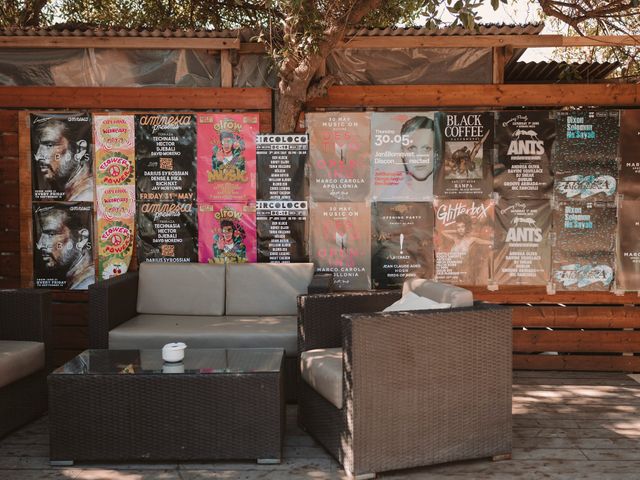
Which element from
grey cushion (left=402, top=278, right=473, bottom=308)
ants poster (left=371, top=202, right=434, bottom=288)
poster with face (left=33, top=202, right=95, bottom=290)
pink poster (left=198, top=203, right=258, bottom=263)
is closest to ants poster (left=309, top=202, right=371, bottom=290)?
ants poster (left=371, top=202, right=434, bottom=288)

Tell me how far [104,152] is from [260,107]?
4.65 feet

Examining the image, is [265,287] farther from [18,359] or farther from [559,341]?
[559,341]

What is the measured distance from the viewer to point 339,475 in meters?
3.50

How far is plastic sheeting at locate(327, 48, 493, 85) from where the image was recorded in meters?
5.76

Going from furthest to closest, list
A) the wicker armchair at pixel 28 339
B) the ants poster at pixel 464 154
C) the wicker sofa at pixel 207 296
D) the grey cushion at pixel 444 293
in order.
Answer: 1. the ants poster at pixel 464 154
2. the wicker sofa at pixel 207 296
3. the wicker armchair at pixel 28 339
4. the grey cushion at pixel 444 293

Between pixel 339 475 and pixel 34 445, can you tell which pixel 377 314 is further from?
pixel 34 445

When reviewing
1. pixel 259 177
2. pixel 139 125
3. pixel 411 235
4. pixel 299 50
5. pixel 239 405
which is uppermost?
pixel 299 50

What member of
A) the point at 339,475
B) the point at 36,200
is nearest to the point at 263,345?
the point at 339,475

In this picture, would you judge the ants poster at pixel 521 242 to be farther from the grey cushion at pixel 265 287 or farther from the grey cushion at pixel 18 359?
the grey cushion at pixel 18 359

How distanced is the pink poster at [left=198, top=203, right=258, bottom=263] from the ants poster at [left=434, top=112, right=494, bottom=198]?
1661 millimetres

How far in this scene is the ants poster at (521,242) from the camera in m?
5.70

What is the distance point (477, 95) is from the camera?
5664 mm

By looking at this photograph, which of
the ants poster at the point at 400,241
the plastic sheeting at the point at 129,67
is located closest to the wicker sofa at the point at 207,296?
the ants poster at the point at 400,241

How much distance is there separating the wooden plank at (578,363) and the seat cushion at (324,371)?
2.42 m
